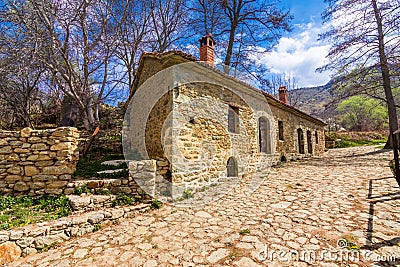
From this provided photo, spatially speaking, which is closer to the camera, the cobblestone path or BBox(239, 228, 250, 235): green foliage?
the cobblestone path

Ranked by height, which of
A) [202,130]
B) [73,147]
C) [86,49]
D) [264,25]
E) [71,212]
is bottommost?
[71,212]

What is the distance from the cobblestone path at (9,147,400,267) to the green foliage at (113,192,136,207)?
1.68ft

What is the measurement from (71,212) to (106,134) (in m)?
7.52

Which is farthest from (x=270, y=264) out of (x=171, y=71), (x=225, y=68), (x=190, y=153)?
(x=225, y=68)

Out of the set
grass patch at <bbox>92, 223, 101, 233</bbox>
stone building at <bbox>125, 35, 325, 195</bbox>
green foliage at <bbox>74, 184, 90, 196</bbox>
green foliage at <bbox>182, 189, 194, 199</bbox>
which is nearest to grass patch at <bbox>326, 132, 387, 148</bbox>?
stone building at <bbox>125, 35, 325, 195</bbox>

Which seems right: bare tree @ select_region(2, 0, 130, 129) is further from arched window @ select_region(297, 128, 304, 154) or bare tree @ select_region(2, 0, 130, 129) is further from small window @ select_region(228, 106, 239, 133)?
arched window @ select_region(297, 128, 304, 154)

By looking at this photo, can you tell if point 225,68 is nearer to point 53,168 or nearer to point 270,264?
point 53,168

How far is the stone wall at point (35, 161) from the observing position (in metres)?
4.41

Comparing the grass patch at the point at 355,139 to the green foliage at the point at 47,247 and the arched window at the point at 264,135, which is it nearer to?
the arched window at the point at 264,135

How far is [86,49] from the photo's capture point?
8.80 meters

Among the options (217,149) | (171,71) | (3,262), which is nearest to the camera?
(3,262)

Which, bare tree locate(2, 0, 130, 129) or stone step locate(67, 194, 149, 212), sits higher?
bare tree locate(2, 0, 130, 129)

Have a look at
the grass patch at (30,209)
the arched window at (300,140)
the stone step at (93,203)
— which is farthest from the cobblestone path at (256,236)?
the arched window at (300,140)

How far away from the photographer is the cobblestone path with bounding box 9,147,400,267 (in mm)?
2547
